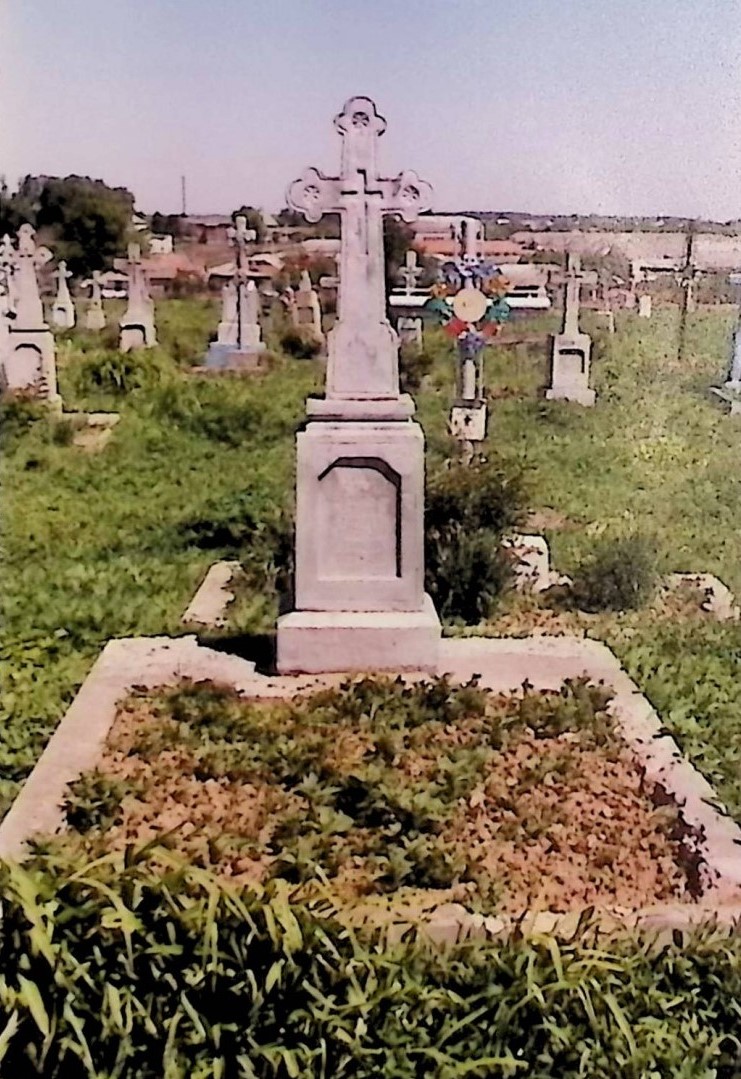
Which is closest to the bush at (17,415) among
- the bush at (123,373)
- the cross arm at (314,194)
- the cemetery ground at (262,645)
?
the cemetery ground at (262,645)

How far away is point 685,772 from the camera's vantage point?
9.66 ft

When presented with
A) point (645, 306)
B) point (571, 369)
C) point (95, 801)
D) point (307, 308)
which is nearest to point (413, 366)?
point (307, 308)

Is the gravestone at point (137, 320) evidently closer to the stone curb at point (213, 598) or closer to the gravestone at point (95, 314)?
the gravestone at point (95, 314)

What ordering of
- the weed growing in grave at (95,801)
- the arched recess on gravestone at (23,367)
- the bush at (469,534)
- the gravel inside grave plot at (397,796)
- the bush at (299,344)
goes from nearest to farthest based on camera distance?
the gravel inside grave plot at (397,796), the weed growing in grave at (95,801), the bush at (469,534), the arched recess on gravestone at (23,367), the bush at (299,344)

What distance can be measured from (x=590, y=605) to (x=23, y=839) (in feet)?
7.10

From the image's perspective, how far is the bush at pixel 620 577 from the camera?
4.14 m

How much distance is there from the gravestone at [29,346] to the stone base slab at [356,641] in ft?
4.76

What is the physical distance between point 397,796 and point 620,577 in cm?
161

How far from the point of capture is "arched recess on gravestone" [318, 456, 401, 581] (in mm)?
3299

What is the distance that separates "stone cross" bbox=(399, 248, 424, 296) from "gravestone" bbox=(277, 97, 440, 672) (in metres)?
0.55

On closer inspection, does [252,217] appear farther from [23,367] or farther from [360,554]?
[23,367]

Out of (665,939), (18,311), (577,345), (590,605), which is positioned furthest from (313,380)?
(665,939)

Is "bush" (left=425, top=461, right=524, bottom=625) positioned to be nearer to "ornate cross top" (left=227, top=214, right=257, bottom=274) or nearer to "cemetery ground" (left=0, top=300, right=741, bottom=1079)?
"cemetery ground" (left=0, top=300, right=741, bottom=1079)

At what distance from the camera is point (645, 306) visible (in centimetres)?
347
